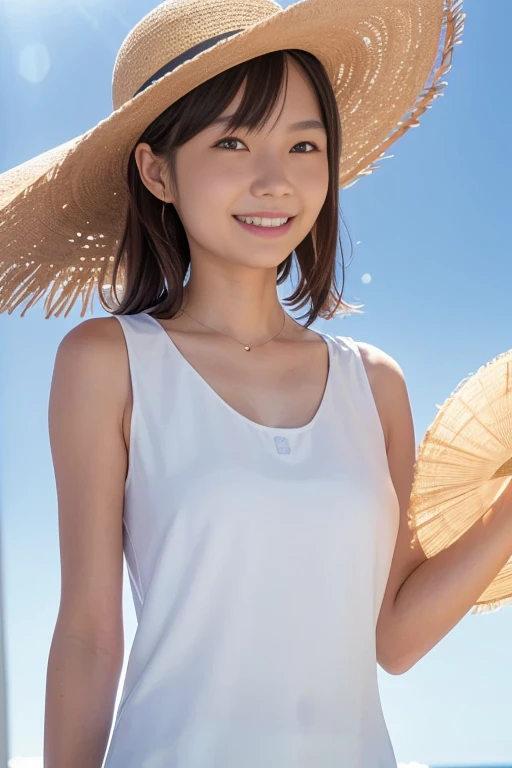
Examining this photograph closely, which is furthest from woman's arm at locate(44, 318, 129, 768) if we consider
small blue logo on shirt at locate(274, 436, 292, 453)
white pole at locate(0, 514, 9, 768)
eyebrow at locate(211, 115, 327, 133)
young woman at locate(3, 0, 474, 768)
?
white pole at locate(0, 514, 9, 768)

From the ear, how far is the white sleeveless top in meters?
0.34

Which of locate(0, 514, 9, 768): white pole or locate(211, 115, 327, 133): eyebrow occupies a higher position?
locate(211, 115, 327, 133): eyebrow

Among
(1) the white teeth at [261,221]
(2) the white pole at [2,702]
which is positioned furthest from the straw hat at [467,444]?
(2) the white pole at [2,702]

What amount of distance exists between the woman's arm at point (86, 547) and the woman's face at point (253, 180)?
23 cm

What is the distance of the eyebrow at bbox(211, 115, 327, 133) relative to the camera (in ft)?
4.66

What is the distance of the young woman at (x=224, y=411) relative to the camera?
1.26 metres

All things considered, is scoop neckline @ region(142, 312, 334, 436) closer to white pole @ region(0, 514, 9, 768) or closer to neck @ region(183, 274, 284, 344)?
Answer: neck @ region(183, 274, 284, 344)

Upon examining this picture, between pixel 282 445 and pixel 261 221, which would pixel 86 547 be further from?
pixel 261 221

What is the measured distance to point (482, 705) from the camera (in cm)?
433

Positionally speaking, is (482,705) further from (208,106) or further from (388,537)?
(208,106)

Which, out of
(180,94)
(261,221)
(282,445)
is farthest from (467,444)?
(180,94)

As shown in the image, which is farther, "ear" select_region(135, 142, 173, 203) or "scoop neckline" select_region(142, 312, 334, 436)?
"ear" select_region(135, 142, 173, 203)

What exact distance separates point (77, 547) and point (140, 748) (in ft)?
0.84

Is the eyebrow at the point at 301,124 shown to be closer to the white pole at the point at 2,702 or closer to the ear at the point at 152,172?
the ear at the point at 152,172
